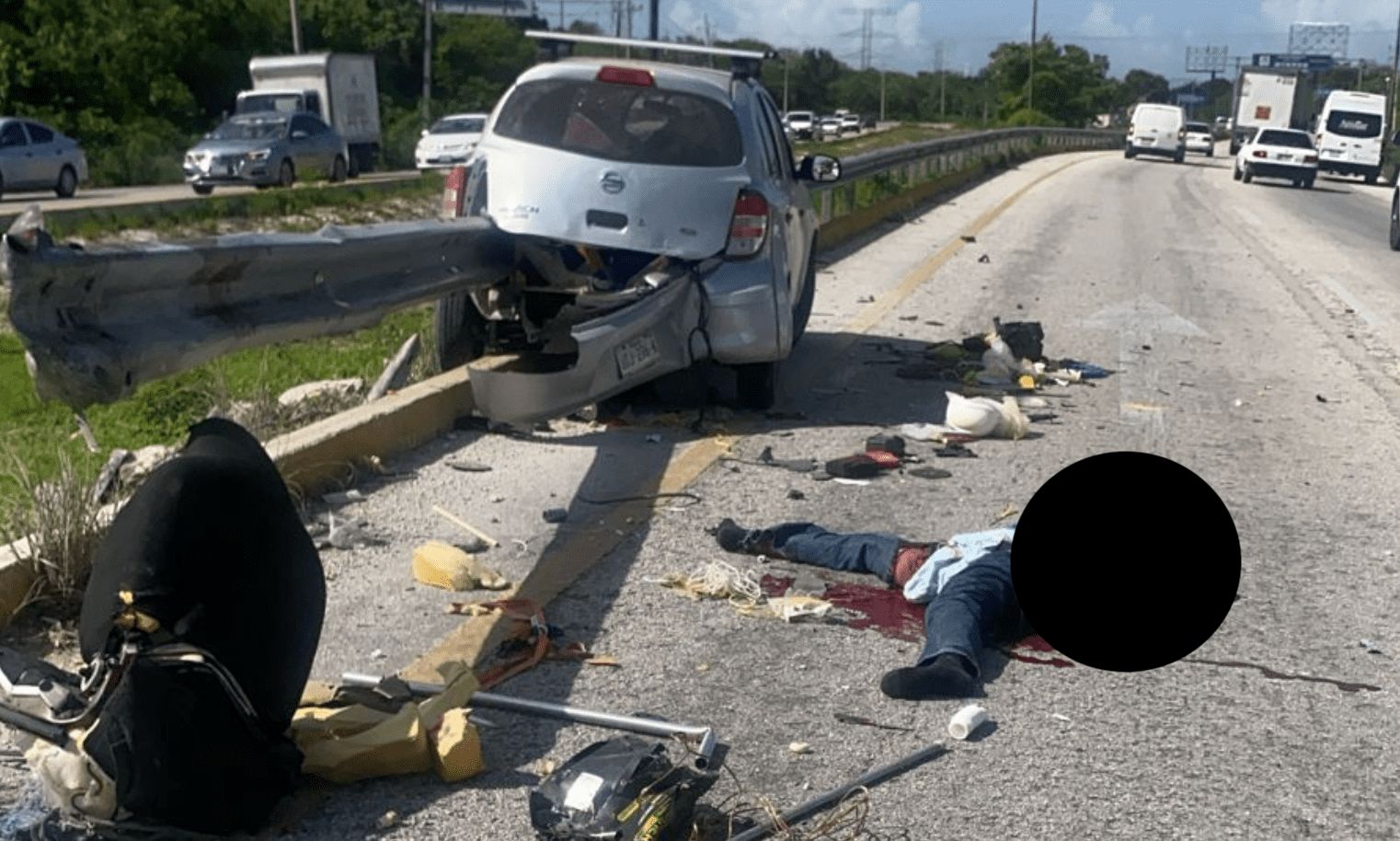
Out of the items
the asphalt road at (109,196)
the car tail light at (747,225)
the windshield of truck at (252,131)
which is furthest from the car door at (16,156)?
the car tail light at (747,225)

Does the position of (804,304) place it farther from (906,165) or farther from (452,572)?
(906,165)

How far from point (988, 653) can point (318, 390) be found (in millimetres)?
4420

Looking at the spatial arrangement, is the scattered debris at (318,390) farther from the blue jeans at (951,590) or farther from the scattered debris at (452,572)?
the blue jeans at (951,590)

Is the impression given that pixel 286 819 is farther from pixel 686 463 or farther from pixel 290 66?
pixel 290 66

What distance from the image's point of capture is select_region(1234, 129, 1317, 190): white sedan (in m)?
45.0

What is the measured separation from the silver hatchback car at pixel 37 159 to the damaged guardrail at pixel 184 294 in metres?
28.9

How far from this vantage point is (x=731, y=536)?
686 cm

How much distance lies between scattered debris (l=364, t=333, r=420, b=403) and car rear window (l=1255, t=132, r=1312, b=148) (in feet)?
131

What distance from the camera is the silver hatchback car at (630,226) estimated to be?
29.0ft

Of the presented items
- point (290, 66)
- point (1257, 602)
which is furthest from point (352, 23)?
point (1257, 602)

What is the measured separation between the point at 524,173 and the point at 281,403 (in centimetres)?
164

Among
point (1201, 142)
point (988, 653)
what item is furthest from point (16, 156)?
point (1201, 142)

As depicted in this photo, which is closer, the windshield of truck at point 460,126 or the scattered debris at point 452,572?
the scattered debris at point 452,572

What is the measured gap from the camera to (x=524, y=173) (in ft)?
29.6
